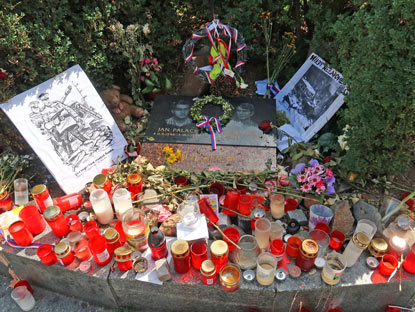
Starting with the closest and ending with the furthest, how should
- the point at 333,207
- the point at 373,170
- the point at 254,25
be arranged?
the point at 333,207 < the point at 373,170 < the point at 254,25

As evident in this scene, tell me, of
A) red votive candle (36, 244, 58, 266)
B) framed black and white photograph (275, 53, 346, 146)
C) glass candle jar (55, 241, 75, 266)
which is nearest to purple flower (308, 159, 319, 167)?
framed black and white photograph (275, 53, 346, 146)

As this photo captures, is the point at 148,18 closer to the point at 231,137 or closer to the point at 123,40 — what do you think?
the point at 123,40

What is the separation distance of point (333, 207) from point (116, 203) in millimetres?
2025

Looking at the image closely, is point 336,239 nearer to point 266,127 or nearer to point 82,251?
point 266,127

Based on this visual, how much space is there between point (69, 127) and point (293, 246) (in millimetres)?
2765

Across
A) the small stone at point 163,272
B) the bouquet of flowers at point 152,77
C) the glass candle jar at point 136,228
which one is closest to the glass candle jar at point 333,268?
the small stone at point 163,272

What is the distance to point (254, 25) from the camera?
4723 millimetres

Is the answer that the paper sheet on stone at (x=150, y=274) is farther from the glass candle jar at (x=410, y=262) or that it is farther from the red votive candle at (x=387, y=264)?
→ the glass candle jar at (x=410, y=262)

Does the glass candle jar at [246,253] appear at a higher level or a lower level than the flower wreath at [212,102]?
lower

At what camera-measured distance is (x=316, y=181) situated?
10.3 ft

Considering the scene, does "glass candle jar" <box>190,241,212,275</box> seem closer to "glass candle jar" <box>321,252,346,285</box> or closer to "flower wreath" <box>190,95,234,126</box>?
"glass candle jar" <box>321,252,346,285</box>

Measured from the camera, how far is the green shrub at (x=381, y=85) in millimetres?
2561

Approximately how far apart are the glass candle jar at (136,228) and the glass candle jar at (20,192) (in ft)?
4.37

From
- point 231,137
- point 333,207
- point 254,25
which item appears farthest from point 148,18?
point 333,207
